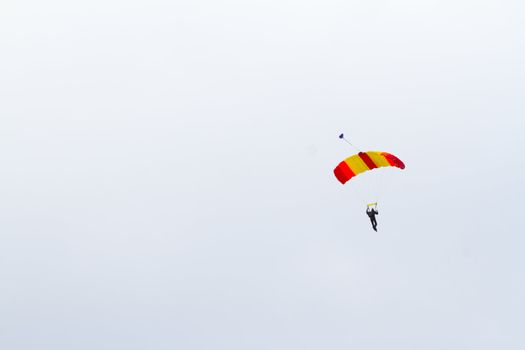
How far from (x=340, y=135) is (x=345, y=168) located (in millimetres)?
10556

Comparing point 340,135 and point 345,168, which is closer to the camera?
point 340,135

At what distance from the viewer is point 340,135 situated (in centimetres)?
15212

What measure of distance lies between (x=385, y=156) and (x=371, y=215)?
5.29m

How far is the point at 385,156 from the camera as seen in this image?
16012 centimetres

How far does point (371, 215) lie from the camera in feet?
533

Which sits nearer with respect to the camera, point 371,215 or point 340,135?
point 340,135

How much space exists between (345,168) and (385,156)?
387 centimetres

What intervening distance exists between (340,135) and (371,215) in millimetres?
12364
